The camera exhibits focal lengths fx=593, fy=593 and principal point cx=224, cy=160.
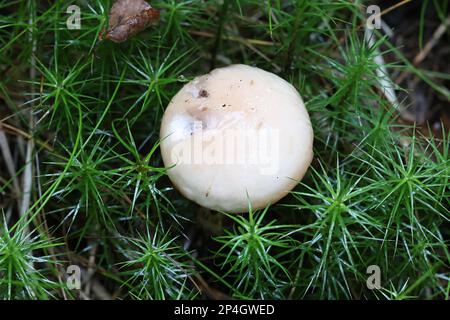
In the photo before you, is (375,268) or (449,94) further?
(449,94)

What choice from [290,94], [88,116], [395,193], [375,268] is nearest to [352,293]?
[375,268]

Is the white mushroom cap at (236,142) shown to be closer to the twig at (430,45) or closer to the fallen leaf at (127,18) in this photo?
the fallen leaf at (127,18)

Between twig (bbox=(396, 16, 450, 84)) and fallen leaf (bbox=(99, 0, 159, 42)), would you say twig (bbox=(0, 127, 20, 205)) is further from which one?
twig (bbox=(396, 16, 450, 84))

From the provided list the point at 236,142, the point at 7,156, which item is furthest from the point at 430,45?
the point at 7,156

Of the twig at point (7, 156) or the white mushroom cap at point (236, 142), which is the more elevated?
the white mushroom cap at point (236, 142)

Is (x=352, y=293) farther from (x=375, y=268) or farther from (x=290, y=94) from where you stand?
(x=290, y=94)

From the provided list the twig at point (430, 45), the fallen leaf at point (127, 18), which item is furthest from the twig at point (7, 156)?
the twig at point (430, 45)

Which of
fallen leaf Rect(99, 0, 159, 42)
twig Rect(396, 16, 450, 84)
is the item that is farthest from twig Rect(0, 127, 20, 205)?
twig Rect(396, 16, 450, 84)
